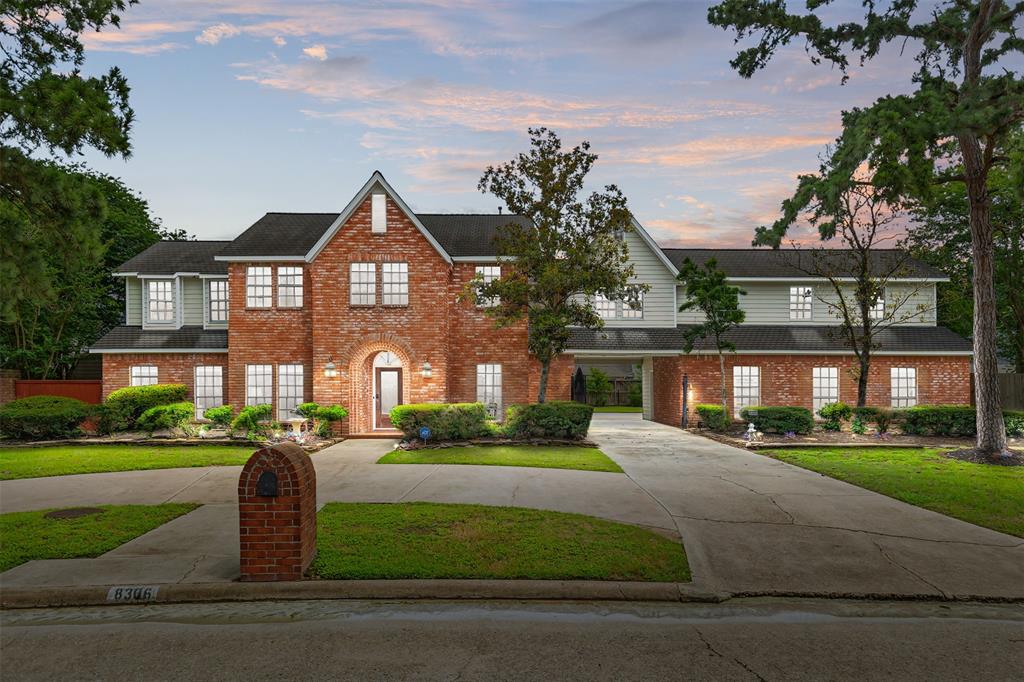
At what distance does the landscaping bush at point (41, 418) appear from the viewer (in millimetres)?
18781

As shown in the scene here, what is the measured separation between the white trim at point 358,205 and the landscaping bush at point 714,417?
36.7 ft

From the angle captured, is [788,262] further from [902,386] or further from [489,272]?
[489,272]

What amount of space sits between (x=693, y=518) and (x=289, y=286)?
17.2 m

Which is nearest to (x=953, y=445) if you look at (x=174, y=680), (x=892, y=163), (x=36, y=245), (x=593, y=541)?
(x=892, y=163)

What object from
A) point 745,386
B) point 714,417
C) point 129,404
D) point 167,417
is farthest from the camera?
point 745,386

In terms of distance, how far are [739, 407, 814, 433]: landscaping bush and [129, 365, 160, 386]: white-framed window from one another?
21.9 m

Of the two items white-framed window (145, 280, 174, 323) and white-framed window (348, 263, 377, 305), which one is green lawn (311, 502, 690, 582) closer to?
white-framed window (348, 263, 377, 305)

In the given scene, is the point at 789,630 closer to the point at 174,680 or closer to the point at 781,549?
the point at 781,549

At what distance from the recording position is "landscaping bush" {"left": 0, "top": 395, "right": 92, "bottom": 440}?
61.6 feet

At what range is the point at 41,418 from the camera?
18812 mm

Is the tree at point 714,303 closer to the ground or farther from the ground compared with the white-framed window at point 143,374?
farther from the ground

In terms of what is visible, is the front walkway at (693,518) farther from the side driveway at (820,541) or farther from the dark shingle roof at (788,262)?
the dark shingle roof at (788,262)

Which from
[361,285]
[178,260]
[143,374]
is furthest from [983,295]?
[178,260]

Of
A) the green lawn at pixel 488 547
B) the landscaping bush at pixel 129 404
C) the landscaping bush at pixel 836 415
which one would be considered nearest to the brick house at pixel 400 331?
the landscaping bush at pixel 129 404
